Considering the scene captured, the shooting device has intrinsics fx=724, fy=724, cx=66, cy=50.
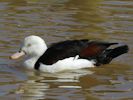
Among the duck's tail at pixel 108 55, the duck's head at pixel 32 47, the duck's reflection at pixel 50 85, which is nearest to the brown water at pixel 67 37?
the duck's reflection at pixel 50 85

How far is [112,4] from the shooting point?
18.7 metres

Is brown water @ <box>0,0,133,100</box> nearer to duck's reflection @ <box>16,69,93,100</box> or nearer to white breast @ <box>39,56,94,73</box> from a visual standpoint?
duck's reflection @ <box>16,69,93,100</box>

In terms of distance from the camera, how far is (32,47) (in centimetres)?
1373

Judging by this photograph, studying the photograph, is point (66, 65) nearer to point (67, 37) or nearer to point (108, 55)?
point (108, 55)

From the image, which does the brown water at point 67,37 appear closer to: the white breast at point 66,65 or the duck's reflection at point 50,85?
the duck's reflection at point 50,85

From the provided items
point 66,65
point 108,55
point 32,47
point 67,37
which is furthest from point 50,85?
point 67,37

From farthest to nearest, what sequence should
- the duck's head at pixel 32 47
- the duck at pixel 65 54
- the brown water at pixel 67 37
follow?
1. the duck's head at pixel 32 47
2. the duck at pixel 65 54
3. the brown water at pixel 67 37

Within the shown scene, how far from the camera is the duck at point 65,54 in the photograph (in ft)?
43.9

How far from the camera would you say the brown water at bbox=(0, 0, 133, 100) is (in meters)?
11.9

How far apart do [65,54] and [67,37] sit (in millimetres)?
2131

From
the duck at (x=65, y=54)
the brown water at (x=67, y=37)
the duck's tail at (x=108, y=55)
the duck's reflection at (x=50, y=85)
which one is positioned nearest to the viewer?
the duck's reflection at (x=50, y=85)

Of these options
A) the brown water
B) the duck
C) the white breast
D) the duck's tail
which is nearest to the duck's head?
the duck

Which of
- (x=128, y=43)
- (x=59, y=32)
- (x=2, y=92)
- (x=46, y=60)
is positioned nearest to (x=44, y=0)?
(x=59, y=32)

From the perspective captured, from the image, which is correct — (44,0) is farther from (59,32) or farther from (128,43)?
(128,43)
